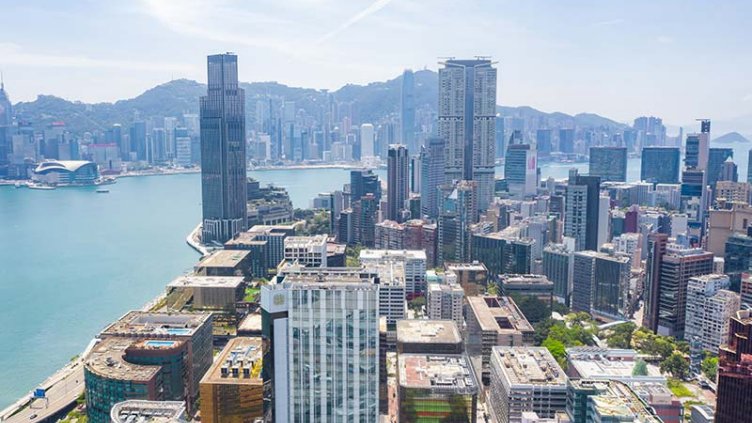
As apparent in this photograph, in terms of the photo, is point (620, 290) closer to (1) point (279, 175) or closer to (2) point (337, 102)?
(1) point (279, 175)

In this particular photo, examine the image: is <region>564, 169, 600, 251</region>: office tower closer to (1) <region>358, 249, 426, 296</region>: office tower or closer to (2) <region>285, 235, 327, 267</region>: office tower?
(1) <region>358, 249, 426, 296</region>: office tower

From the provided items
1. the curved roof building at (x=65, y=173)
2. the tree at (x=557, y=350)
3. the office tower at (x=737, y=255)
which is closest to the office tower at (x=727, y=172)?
the office tower at (x=737, y=255)

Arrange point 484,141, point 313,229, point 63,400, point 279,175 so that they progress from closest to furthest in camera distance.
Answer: point 63,400 < point 313,229 < point 484,141 < point 279,175

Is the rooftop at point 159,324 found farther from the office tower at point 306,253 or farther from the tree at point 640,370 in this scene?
the tree at point 640,370

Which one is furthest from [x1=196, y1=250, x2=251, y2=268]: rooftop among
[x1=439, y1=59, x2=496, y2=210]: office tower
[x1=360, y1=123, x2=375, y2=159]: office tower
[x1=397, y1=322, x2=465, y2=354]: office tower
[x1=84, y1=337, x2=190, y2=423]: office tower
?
[x1=360, y1=123, x2=375, y2=159]: office tower

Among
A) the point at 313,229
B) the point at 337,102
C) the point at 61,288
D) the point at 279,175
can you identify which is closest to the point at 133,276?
the point at 61,288

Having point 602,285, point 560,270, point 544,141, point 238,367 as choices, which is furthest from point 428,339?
point 544,141
